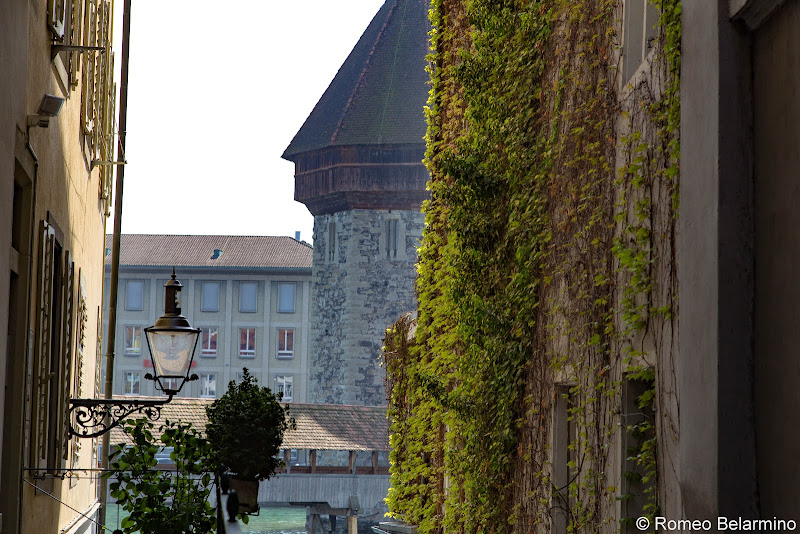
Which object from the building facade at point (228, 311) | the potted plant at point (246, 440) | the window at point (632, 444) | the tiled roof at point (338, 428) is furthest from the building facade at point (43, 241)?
the building facade at point (228, 311)

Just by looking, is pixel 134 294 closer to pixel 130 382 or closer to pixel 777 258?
pixel 130 382

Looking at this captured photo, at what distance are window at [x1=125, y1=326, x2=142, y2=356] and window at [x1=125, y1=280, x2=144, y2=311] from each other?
1.02 m

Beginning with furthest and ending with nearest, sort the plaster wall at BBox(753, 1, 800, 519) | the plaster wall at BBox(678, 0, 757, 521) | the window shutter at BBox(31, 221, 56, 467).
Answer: the window shutter at BBox(31, 221, 56, 467), the plaster wall at BBox(678, 0, 757, 521), the plaster wall at BBox(753, 1, 800, 519)

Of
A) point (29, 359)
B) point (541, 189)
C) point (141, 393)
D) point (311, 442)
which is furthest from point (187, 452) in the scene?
point (141, 393)

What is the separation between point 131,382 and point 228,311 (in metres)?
5.00

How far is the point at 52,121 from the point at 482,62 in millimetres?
2632

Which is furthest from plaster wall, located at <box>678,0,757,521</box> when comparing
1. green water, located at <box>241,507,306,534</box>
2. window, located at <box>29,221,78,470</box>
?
green water, located at <box>241,507,306,534</box>

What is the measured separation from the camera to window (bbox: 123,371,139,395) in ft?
147

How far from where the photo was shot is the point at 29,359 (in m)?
4.02

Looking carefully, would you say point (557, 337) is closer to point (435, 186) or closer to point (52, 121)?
point (52, 121)

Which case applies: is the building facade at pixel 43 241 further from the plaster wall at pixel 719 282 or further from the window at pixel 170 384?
the plaster wall at pixel 719 282

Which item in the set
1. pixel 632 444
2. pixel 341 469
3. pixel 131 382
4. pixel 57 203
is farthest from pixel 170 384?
pixel 131 382

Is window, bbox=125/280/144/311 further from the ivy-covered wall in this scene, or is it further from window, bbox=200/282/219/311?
the ivy-covered wall

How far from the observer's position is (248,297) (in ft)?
153
